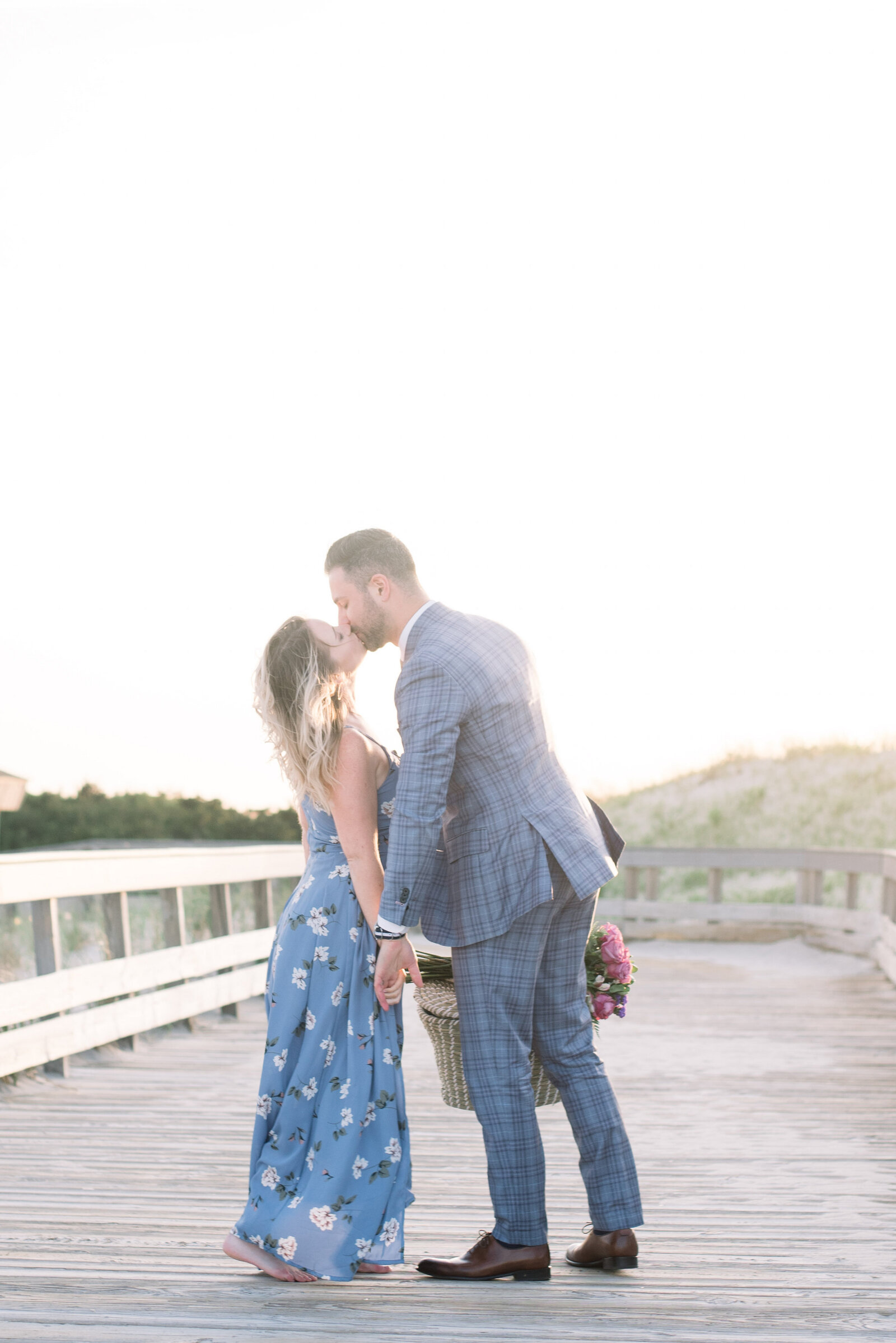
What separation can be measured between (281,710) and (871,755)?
1131 inches

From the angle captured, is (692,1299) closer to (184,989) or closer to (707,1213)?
(707,1213)

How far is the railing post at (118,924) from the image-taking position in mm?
6594

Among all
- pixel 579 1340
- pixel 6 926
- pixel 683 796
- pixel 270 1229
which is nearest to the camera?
pixel 579 1340

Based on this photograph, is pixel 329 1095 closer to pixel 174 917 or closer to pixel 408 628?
pixel 408 628

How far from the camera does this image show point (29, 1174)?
4355 mm

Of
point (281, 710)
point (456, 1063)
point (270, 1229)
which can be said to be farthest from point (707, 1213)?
point (281, 710)

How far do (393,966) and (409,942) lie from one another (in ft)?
0.37

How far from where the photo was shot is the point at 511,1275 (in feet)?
10.4

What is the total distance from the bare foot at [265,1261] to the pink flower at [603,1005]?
0.94 metres

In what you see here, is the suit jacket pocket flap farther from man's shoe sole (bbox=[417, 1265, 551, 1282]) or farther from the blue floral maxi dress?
man's shoe sole (bbox=[417, 1265, 551, 1282])

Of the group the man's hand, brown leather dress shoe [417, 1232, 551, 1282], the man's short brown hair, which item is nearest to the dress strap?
the man's short brown hair

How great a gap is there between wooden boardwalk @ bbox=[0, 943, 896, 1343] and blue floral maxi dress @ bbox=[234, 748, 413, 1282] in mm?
113

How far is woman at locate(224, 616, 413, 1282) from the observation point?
10.6 ft

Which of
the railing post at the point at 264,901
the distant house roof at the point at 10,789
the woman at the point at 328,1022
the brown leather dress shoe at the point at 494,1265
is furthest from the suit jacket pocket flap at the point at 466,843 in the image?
the distant house roof at the point at 10,789
